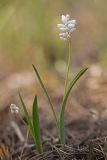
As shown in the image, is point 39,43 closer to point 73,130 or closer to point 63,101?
point 73,130

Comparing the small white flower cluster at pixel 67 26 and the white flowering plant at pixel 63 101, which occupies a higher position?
the small white flower cluster at pixel 67 26

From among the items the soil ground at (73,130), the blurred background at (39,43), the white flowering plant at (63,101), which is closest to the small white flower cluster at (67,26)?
the white flowering plant at (63,101)

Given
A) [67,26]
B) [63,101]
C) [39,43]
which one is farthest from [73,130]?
[39,43]

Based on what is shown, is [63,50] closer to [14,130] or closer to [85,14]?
[85,14]

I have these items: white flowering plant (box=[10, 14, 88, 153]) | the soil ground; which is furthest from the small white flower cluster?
the soil ground

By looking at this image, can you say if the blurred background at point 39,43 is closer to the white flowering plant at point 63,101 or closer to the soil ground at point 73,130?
the soil ground at point 73,130

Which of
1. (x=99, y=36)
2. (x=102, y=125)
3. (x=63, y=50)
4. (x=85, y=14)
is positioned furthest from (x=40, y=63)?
(x=102, y=125)

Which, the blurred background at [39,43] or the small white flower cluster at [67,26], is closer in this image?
the small white flower cluster at [67,26]

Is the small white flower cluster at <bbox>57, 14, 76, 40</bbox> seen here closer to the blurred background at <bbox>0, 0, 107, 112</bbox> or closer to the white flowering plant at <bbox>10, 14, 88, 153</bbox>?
the white flowering plant at <bbox>10, 14, 88, 153</bbox>
